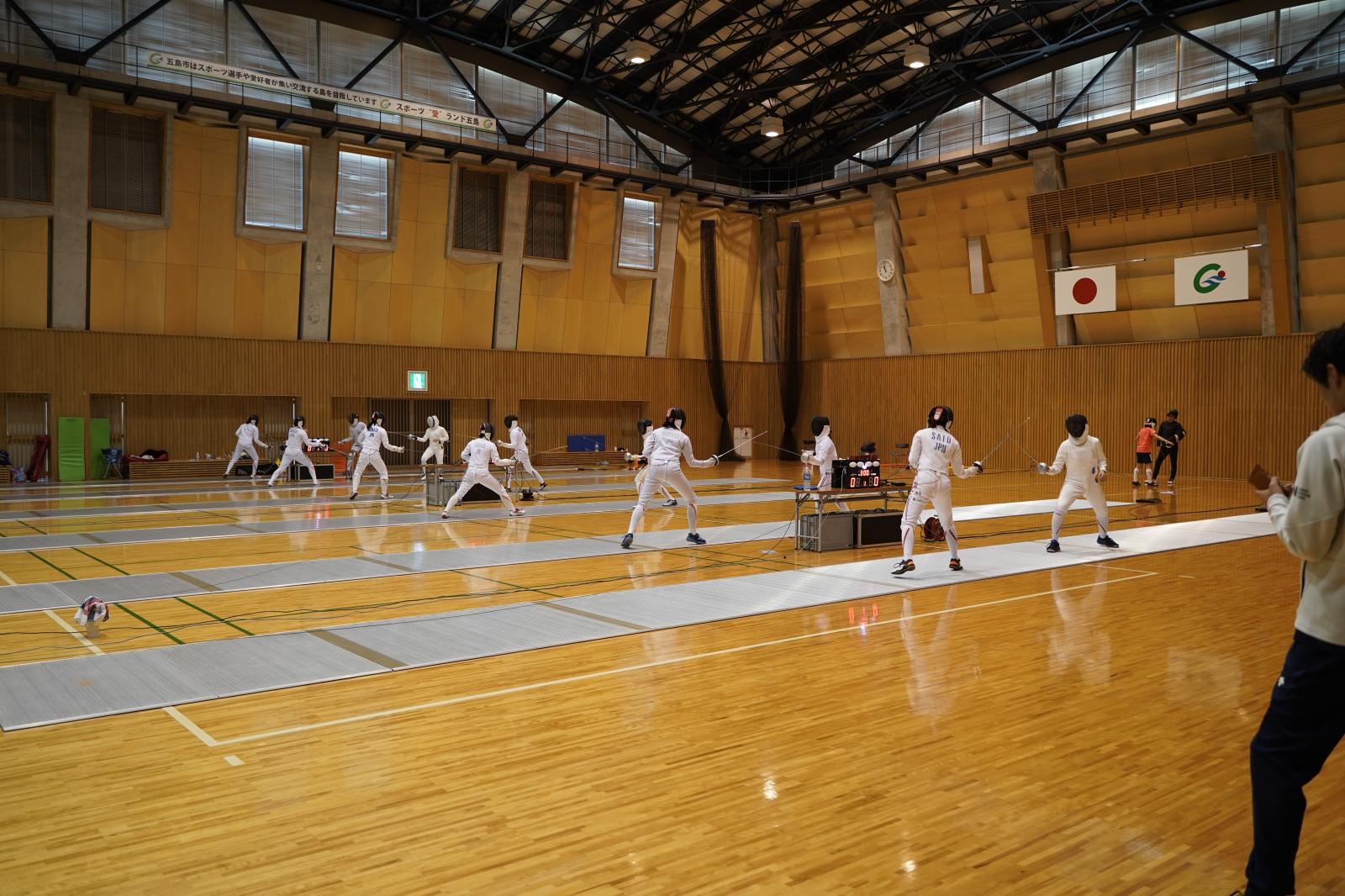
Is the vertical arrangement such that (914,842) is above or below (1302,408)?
below

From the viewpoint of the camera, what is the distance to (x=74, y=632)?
6.71 metres

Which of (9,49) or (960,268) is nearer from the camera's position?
(9,49)

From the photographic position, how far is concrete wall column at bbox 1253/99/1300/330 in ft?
67.7

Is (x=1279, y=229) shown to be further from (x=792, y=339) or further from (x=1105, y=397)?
(x=792, y=339)

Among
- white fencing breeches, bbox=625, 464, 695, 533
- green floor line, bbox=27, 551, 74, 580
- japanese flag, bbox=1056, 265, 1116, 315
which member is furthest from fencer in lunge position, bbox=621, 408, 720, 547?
japanese flag, bbox=1056, 265, 1116, 315

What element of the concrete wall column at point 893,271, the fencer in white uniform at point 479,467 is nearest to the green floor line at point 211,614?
the fencer in white uniform at point 479,467

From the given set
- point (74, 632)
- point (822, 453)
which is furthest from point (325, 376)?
point (74, 632)

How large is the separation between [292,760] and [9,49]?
2337 centimetres

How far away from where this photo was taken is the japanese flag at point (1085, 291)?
23.7 m

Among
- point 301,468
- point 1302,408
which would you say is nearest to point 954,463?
point 1302,408

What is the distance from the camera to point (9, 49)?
20.9 m

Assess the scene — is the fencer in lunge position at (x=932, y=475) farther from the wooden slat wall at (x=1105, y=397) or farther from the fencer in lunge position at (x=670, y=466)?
the wooden slat wall at (x=1105, y=397)

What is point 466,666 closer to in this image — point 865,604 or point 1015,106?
point 865,604

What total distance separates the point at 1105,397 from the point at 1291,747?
77.9 ft
